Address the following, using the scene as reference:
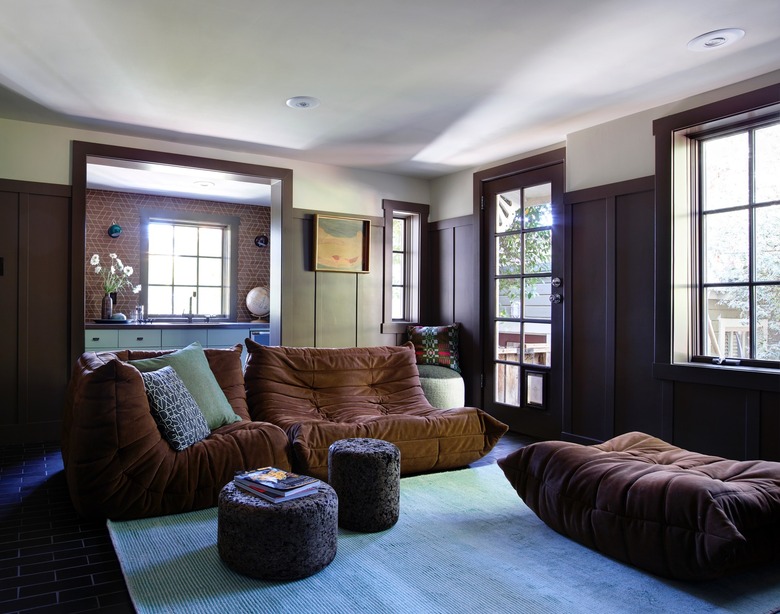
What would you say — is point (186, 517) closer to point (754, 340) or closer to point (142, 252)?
point (754, 340)

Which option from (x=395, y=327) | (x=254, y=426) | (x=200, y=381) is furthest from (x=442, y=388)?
(x=200, y=381)

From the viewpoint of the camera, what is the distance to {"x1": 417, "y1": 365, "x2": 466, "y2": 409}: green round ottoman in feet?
16.6

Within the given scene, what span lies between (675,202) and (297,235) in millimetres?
3197

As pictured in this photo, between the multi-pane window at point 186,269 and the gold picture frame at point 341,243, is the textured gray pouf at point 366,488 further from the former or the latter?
the multi-pane window at point 186,269

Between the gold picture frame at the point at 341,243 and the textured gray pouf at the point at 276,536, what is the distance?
11.4 ft

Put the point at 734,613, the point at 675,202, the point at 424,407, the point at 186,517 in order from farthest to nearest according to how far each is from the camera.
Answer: the point at 424,407, the point at 675,202, the point at 186,517, the point at 734,613

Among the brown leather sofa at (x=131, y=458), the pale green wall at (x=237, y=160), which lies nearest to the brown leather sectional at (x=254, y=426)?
the brown leather sofa at (x=131, y=458)

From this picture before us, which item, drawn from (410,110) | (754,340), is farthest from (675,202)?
(410,110)

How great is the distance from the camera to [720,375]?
337 cm

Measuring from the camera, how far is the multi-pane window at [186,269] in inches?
277

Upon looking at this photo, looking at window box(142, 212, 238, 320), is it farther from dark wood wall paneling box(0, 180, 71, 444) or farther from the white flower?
dark wood wall paneling box(0, 180, 71, 444)

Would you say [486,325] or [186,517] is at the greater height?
[486,325]

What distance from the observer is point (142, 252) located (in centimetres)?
691

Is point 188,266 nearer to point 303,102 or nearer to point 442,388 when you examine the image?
point 442,388
